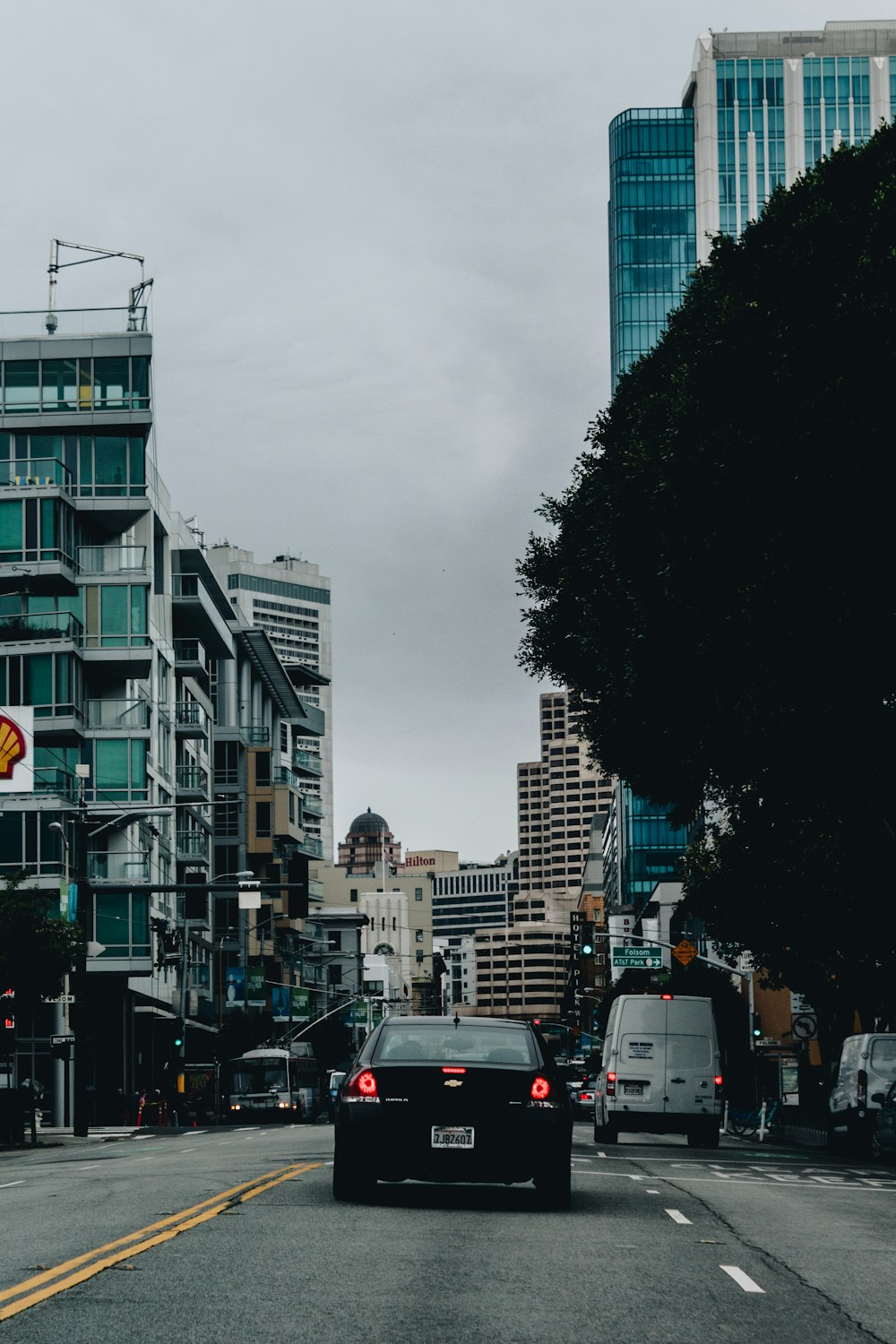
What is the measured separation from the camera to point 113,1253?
12.0 metres

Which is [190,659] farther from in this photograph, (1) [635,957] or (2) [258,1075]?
(1) [635,957]

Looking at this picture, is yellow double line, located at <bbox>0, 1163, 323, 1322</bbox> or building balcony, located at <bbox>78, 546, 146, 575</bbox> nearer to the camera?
yellow double line, located at <bbox>0, 1163, 323, 1322</bbox>

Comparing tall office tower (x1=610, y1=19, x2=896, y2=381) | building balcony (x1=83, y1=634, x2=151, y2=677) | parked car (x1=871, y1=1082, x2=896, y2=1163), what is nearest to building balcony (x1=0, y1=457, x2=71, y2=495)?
building balcony (x1=83, y1=634, x2=151, y2=677)

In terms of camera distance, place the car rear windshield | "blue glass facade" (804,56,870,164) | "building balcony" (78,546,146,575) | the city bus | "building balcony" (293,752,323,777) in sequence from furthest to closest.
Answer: "blue glass facade" (804,56,870,164)
"building balcony" (293,752,323,777)
"building balcony" (78,546,146,575)
the city bus
the car rear windshield

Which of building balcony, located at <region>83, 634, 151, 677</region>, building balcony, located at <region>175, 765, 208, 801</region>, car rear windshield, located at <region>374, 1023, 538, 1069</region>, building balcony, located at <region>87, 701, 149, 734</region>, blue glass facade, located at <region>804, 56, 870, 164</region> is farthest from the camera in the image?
blue glass facade, located at <region>804, 56, 870, 164</region>

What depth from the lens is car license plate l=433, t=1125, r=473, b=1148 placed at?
14.9m

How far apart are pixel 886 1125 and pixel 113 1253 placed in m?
17.5

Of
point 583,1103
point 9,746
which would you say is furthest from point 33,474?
point 583,1103

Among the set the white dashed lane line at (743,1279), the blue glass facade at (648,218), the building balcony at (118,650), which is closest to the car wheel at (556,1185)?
the white dashed lane line at (743,1279)

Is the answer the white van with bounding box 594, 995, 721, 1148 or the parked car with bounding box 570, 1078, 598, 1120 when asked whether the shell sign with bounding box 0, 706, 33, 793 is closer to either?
the white van with bounding box 594, 995, 721, 1148

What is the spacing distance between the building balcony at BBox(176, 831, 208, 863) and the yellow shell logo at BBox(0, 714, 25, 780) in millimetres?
36786

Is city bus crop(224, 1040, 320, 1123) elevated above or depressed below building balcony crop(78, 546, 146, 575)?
below

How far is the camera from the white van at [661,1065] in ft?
100

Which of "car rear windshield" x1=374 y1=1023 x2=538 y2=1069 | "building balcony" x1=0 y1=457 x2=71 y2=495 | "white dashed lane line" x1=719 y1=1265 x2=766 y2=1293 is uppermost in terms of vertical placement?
"building balcony" x1=0 y1=457 x2=71 y2=495
